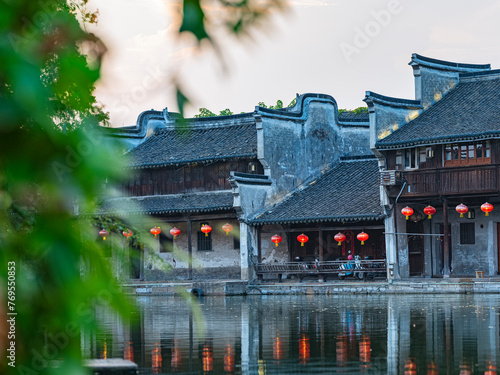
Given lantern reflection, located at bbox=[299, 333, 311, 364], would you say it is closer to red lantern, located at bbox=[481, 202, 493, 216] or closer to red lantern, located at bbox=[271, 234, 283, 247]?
red lantern, located at bbox=[481, 202, 493, 216]

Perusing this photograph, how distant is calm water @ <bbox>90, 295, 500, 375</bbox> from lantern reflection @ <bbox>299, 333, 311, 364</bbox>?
0.02 metres

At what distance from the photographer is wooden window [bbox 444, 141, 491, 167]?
33531mm

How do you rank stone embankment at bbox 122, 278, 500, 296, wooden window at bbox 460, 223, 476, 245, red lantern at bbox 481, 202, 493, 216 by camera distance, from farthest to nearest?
wooden window at bbox 460, 223, 476, 245 → red lantern at bbox 481, 202, 493, 216 → stone embankment at bbox 122, 278, 500, 296

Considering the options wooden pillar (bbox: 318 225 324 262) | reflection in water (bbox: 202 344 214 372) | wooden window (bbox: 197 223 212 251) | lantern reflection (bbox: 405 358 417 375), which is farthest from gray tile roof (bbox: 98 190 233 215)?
lantern reflection (bbox: 405 358 417 375)

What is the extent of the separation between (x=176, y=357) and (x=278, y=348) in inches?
74.2

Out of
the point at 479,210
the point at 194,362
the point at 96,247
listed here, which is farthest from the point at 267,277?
the point at 96,247

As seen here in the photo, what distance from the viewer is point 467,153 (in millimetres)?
33969

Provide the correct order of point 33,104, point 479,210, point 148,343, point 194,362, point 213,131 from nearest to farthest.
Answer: point 33,104, point 194,362, point 148,343, point 479,210, point 213,131

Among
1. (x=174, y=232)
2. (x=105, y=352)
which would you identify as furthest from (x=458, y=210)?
(x=105, y=352)

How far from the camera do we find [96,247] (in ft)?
7.16

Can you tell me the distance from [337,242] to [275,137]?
18.3 ft

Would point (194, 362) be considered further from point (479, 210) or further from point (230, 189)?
point (230, 189)

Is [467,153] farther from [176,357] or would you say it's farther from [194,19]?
[194,19]

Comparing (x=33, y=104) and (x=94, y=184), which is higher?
(x=33, y=104)
